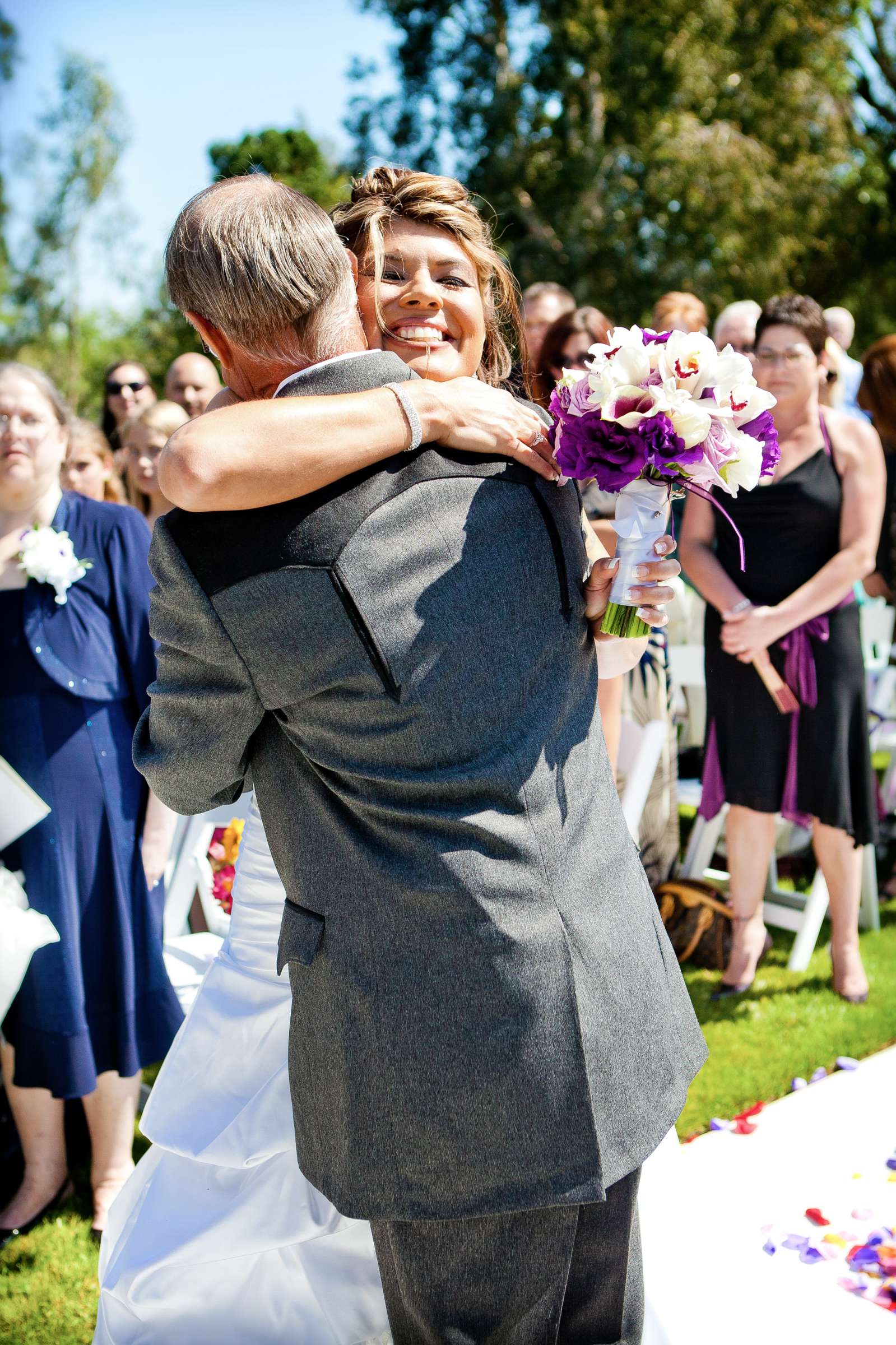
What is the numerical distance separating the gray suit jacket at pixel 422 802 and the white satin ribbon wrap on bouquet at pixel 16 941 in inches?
53.5

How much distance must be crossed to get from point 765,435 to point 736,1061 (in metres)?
2.86

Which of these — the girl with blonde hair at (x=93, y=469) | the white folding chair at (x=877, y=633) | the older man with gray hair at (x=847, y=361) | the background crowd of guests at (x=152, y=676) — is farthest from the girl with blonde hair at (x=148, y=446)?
the older man with gray hair at (x=847, y=361)

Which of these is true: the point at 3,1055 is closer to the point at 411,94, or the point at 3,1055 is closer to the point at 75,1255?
the point at 75,1255

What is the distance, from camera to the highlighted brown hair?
→ 2.21 m

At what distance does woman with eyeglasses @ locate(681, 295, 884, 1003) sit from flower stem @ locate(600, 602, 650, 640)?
2.78 meters

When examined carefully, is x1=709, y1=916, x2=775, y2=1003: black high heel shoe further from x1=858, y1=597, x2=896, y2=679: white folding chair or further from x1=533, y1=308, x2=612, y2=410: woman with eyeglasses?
x1=533, y1=308, x2=612, y2=410: woman with eyeglasses

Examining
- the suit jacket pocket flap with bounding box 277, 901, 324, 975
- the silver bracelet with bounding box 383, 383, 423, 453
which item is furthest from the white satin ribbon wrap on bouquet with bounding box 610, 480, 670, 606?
the suit jacket pocket flap with bounding box 277, 901, 324, 975

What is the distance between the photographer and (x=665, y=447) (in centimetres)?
189

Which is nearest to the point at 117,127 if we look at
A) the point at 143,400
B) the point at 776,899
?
the point at 143,400

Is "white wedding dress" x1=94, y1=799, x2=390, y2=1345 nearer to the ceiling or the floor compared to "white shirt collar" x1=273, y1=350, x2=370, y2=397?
nearer to the floor

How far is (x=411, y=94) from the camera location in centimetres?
2584

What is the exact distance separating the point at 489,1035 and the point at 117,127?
4233cm

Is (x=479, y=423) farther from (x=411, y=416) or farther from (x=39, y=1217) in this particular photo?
(x=39, y=1217)

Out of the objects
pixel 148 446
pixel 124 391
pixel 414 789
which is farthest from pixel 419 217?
pixel 124 391
